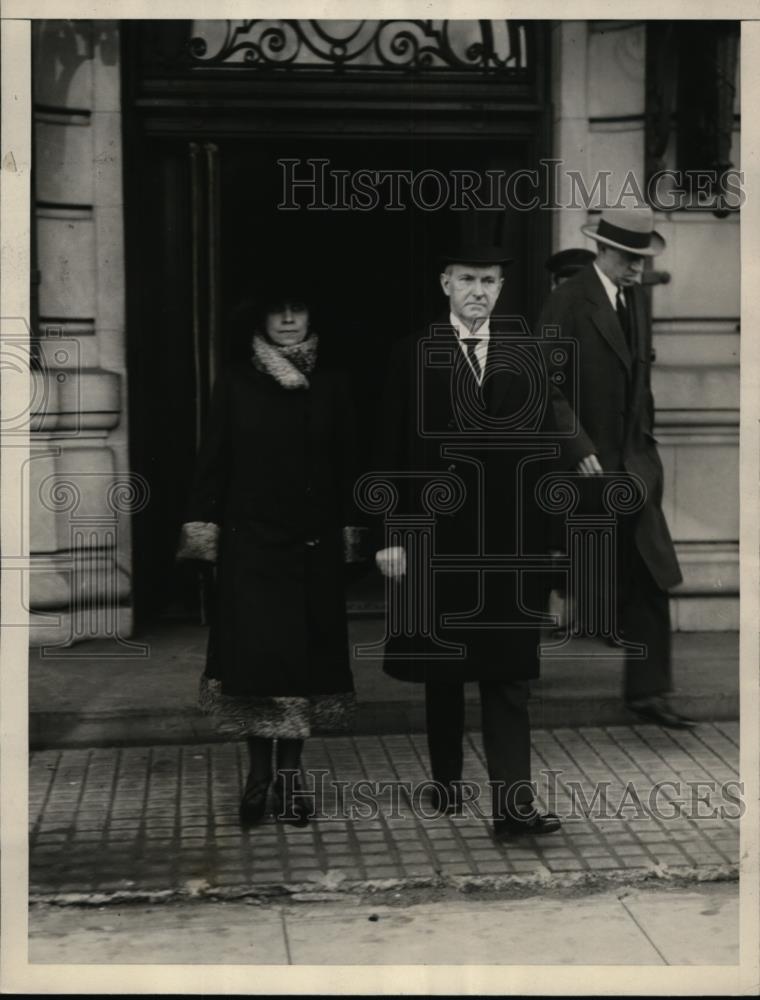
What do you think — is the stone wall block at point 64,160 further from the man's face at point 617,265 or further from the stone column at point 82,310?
the man's face at point 617,265

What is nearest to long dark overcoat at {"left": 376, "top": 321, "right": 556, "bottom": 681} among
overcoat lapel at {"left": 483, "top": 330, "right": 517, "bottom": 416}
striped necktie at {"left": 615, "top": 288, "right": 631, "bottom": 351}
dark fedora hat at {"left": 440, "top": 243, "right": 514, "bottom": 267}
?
overcoat lapel at {"left": 483, "top": 330, "right": 517, "bottom": 416}

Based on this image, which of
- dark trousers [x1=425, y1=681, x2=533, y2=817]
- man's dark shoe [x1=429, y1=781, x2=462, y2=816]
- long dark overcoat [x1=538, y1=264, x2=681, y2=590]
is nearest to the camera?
dark trousers [x1=425, y1=681, x2=533, y2=817]

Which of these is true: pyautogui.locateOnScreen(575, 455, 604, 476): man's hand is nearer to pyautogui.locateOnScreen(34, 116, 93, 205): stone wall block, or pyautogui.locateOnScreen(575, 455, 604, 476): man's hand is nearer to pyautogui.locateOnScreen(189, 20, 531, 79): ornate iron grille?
pyautogui.locateOnScreen(189, 20, 531, 79): ornate iron grille

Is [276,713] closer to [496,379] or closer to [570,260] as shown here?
[496,379]

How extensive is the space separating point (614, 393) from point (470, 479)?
1262mm

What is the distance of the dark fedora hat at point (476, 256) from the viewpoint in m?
5.84

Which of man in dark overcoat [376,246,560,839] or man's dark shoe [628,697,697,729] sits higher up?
man in dark overcoat [376,246,560,839]

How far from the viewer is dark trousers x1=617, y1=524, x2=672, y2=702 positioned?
704 cm

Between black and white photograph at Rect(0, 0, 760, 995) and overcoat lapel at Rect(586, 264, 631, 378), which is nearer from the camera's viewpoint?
black and white photograph at Rect(0, 0, 760, 995)

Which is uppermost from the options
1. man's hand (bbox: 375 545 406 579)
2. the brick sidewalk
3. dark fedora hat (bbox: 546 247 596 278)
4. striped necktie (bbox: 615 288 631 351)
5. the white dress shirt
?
dark fedora hat (bbox: 546 247 596 278)

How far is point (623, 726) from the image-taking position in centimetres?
714

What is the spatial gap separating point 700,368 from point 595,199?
983 millimetres

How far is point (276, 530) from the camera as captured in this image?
5.93 m

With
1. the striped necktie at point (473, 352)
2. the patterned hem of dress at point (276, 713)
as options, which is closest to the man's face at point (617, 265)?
the striped necktie at point (473, 352)
